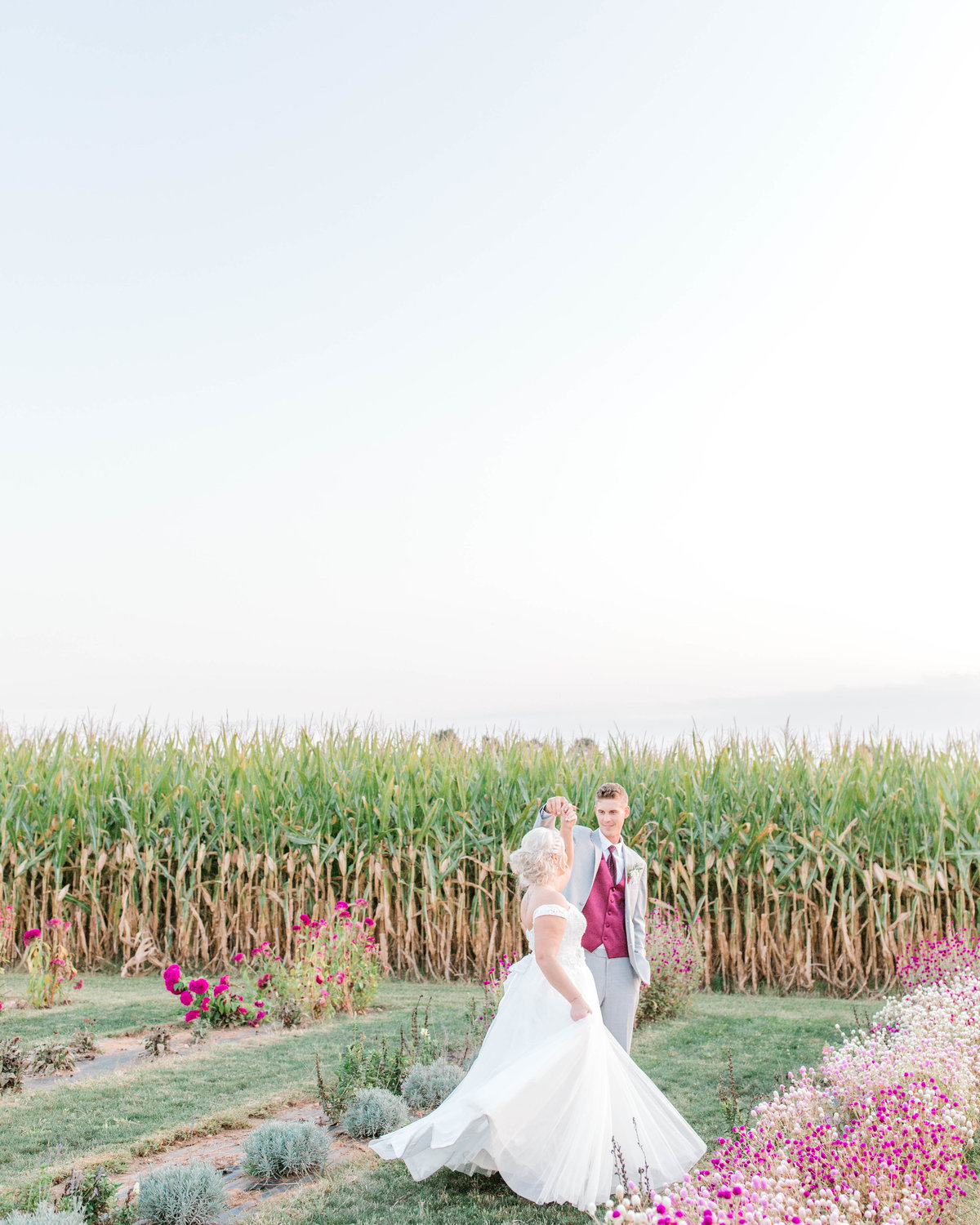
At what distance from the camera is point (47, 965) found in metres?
10.3

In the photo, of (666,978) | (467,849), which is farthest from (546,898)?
(467,849)

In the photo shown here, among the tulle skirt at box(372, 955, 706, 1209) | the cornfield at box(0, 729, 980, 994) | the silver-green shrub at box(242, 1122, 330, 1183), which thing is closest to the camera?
the tulle skirt at box(372, 955, 706, 1209)

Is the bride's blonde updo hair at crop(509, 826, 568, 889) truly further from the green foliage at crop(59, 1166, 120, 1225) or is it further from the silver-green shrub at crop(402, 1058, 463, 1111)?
the green foliage at crop(59, 1166, 120, 1225)

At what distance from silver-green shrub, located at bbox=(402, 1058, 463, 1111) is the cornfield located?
5702 mm

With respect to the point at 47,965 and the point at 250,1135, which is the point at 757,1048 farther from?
the point at 47,965

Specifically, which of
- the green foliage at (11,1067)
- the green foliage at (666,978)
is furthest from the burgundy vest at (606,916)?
the green foliage at (11,1067)

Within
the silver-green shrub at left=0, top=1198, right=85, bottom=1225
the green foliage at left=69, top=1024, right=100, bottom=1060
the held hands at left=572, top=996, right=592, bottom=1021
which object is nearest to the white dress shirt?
the held hands at left=572, top=996, right=592, bottom=1021

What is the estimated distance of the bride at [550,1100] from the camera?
4.48 metres

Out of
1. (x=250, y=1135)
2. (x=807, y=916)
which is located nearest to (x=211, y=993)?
(x=250, y=1135)

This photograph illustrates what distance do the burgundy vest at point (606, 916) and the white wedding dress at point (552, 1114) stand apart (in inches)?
35.5

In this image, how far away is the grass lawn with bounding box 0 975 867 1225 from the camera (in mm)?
4902

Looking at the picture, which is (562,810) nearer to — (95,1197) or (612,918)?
(612,918)

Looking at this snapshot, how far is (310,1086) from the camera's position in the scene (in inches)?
276

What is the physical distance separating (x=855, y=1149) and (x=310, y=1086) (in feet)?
13.4
